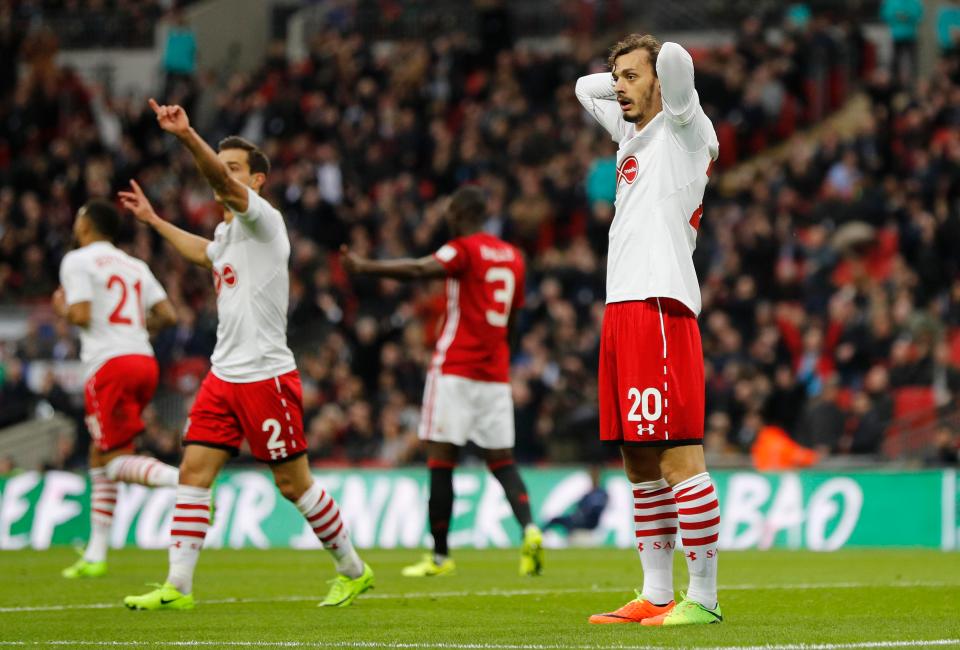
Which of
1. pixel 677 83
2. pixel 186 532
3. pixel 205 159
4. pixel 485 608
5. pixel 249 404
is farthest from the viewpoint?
pixel 249 404

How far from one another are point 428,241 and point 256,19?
457 inches

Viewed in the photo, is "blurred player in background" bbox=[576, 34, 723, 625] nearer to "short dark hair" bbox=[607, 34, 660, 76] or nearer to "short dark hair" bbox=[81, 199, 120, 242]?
"short dark hair" bbox=[607, 34, 660, 76]

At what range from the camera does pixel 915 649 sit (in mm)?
6590

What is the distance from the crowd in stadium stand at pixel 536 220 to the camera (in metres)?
20.7

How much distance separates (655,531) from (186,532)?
2.71m

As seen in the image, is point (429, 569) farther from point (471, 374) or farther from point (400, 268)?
point (400, 268)

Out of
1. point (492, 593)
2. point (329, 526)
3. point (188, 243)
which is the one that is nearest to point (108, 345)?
point (188, 243)

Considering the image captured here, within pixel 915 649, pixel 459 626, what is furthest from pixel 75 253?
pixel 915 649

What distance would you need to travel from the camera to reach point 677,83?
285 inches

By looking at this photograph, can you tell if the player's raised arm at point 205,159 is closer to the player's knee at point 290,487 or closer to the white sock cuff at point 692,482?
the player's knee at point 290,487

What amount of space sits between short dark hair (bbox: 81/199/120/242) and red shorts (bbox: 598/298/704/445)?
5974 mm

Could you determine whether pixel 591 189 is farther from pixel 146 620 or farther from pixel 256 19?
pixel 146 620

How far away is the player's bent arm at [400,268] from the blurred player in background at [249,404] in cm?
84

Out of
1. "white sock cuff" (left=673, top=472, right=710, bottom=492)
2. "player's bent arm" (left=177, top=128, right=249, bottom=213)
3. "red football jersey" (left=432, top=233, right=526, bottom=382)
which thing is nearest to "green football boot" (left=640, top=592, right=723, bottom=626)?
"white sock cuff" (left=673, top=472, right=710, bottom=492)
